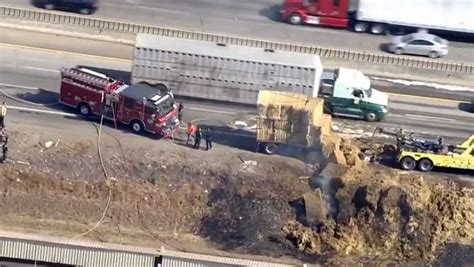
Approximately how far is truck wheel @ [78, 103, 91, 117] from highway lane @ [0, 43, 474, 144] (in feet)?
2.79

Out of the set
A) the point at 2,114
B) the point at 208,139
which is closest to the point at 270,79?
the point at 208,139

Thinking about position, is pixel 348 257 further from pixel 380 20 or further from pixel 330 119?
pixel 380 20

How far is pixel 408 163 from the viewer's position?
2034 inches

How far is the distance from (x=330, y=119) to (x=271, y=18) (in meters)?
12.2

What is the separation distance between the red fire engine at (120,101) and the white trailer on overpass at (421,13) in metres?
13.5

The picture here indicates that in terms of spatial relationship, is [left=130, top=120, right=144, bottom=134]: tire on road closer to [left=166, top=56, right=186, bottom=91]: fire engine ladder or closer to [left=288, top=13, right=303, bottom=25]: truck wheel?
[left=166, top=56, right=186, bottom=91]: fire engine ladder

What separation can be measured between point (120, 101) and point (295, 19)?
45.2 ft

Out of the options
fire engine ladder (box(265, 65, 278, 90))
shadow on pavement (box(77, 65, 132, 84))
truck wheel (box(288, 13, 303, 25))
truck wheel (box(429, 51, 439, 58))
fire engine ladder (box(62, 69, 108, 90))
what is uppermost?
truck wheel (box(288, 13, 303, 25))

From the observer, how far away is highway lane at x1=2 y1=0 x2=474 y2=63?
61.8 meters

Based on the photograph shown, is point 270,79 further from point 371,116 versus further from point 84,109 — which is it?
point 84,109

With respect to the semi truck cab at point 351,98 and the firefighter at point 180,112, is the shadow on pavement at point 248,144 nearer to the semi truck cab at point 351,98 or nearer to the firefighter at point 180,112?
the firefighter at point 180,112

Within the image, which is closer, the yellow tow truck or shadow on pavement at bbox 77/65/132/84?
the yellow tow truck

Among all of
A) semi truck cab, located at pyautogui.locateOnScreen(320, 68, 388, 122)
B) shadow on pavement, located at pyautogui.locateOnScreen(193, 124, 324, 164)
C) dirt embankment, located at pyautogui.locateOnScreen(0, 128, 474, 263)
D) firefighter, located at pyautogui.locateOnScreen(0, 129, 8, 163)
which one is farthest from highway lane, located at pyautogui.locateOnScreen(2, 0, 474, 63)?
firefighter, located at pyautogui.locateOnScreen(0, 129, 8, 163)

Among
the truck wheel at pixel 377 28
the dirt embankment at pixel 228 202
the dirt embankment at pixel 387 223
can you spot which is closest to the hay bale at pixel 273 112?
the dirt embankment at pixel 228 202
